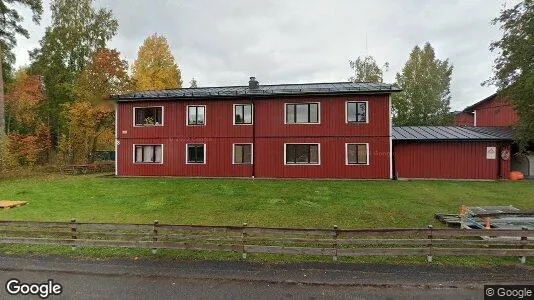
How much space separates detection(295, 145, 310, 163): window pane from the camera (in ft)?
73.8

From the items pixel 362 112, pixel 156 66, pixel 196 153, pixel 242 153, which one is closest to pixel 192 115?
pixel 196 153

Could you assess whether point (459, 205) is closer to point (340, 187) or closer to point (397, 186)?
point (397, 186)

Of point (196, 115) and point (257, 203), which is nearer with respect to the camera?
point (257, 203)

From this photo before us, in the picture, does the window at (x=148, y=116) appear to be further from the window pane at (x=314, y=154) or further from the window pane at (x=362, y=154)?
the window pane at (x=362, y=154)

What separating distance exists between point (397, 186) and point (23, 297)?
17.8m

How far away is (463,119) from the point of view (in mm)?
43281

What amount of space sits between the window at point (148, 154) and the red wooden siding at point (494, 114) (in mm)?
29840

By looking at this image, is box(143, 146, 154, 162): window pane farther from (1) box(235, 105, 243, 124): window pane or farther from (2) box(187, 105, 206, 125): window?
(1) box(235, 105, 243, 124): window pane

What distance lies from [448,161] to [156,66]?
3174 cm

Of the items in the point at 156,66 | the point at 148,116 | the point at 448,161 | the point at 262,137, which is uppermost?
the point at 156,66

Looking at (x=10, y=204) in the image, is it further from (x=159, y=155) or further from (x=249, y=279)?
(x=249, y=279)

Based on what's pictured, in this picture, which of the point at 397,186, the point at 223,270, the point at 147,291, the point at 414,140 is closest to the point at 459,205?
the point at 397,186

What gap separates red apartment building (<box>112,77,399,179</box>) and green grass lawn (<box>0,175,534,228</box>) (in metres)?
2.12

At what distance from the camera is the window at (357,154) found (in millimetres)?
21797
